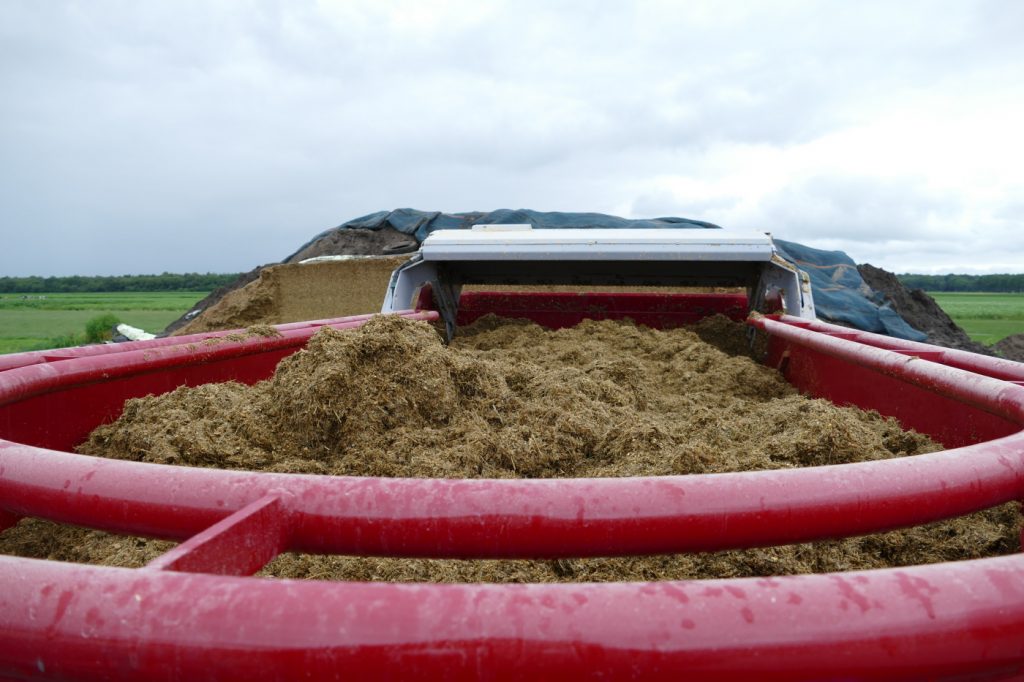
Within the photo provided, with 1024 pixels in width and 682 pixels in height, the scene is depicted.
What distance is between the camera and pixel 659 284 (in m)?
4.38

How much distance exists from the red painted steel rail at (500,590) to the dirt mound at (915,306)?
10.4 metres

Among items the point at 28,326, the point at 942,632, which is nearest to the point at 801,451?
the point at 942,632

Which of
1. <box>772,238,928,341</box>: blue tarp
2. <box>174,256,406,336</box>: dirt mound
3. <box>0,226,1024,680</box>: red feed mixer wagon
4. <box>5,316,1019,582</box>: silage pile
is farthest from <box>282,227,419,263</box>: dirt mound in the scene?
<box>0,226,1024,680</box>: red feed mixer wagon

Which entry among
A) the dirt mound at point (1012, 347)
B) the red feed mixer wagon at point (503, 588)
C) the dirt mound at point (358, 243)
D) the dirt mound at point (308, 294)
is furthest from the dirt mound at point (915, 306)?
the red feed mixer wagon at point (503, 588)

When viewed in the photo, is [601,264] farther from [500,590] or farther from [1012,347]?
[1012,347]

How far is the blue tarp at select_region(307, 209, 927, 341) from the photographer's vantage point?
852 centimetres

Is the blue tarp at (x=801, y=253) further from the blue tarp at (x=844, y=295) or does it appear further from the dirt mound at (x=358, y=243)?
the dirt mound at (x=358, y=243)

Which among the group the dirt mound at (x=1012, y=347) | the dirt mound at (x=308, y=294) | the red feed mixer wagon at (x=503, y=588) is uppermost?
the dirt mound at (x=308, y=294)

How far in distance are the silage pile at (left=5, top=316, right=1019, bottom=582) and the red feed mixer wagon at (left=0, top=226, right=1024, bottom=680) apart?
40cm

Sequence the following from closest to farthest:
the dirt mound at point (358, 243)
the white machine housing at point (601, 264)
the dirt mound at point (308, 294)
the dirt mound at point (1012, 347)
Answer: the white machine housing at point (601, 264)
the dirt mound at point (1012, 347)
the dirt mound at point (308, 294)
the dirt mound at point (358, 243)

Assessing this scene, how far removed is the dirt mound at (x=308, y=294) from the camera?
28.3 ft

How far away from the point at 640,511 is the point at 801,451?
1.01 meters

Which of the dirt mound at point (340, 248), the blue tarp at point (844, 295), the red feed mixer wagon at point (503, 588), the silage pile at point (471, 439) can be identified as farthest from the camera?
the dirt mound at point (340, 248)

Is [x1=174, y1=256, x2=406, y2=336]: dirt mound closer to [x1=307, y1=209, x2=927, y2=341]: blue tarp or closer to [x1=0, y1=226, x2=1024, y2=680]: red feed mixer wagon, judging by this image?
[x1=307, y1=209, x2=927, y2=341]: blue tarp
